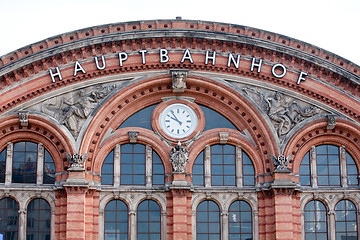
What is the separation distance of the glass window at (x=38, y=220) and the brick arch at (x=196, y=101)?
2912 mm

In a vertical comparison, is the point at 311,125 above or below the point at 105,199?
above

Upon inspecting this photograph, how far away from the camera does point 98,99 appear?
1628 inches

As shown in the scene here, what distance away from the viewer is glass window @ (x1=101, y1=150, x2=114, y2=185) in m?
41.4

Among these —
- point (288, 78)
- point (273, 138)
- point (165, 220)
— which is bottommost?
point (165, 220)

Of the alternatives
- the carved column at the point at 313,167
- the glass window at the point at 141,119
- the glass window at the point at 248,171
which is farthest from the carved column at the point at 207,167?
the carved column at the point at 313,167

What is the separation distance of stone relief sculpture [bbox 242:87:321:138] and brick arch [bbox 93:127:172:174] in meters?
5.10

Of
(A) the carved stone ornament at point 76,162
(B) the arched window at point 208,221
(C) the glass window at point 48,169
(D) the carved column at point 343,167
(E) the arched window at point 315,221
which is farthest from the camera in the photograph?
(D) the carved column at point 343,167

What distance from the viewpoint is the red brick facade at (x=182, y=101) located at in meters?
40.6

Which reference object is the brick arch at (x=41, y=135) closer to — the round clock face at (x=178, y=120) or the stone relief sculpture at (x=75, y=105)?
the stone relief sculpture at (x=75, y=105)

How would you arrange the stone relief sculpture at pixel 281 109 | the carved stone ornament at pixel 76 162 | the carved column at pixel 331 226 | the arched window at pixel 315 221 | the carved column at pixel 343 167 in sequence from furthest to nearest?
the carved column at pixel 343 167 → the stone relief sculpture at pixel 281 109 → the arched window at pixel 315 221 → the carved column at pixel 331 226 → the carved stone ornament at pixel 76 162

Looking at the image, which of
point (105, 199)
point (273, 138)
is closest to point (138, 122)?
point (105, 199)

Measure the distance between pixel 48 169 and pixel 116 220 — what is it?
4202 mm

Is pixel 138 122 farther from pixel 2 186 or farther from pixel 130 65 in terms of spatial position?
pixel 2 186

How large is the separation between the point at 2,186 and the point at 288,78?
15.2 m
